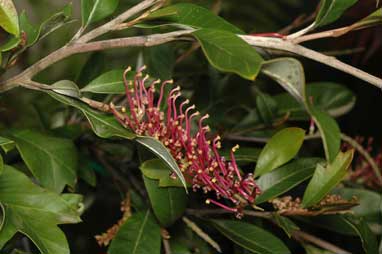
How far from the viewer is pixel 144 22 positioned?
1.88 ft

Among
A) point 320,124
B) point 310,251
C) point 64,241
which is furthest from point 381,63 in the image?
point 64,241

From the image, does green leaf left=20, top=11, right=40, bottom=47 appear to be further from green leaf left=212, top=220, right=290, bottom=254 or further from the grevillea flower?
green leaf left=212, top=220, right=290, bottom=254

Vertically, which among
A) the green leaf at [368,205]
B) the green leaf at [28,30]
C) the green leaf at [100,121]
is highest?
the green leaf at [28,30]

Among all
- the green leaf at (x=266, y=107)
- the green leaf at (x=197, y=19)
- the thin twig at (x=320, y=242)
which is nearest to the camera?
the green leaf at (x=197, y=19)

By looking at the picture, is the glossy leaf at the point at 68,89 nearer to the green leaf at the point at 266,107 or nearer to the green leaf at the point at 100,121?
the green leaf at the point at 100,121

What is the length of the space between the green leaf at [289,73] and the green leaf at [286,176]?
0.15m

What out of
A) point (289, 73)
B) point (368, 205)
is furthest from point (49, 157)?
point (368, 205)

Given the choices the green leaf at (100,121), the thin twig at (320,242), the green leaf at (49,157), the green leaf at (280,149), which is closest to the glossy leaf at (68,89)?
the green leaf at (100,121)

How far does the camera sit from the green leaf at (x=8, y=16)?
20.2 inches

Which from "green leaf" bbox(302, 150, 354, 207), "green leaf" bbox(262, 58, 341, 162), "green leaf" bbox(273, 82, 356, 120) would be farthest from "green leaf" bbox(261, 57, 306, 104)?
"green leaf" bbox(273, 82, 356, 120)

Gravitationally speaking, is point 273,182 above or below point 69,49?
below

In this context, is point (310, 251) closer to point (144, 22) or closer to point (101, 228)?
point (144, 22)

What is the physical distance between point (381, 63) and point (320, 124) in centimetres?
82

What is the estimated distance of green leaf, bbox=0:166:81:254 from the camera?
56cm
